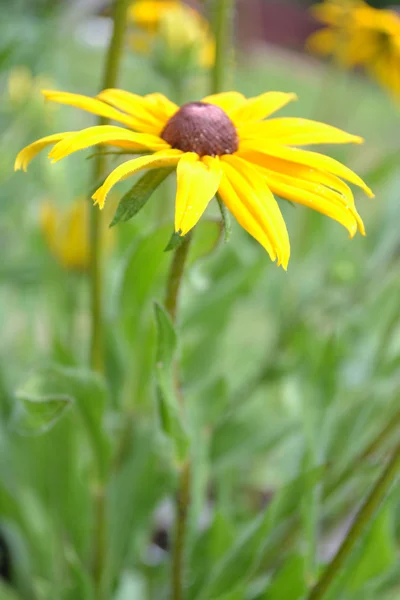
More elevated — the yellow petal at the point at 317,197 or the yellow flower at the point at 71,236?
the yellow petal at the point at 317,197

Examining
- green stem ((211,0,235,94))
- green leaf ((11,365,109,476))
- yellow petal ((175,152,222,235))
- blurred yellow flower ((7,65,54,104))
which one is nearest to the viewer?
yellow petal ((175,152,222,235))

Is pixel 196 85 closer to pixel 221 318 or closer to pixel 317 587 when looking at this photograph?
pixel 221 318

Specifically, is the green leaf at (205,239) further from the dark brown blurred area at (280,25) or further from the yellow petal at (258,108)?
the dark brown blurred area at (280,25)

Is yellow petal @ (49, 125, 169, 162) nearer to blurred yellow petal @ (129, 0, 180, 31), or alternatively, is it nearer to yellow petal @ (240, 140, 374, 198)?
yellow petal @ (240, 140, 374, 198)

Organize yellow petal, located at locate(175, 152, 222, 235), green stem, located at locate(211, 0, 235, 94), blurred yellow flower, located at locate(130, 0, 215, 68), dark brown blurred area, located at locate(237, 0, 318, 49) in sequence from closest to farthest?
yellow petal, located at locate(175, 152, 222, 235), green stem, located at locate(211, 0, 235, 94), blurred yellow flower, located at locate(130, 0, 215, 68), dark brown blurred area, located at locate(237, 0, 318, 49)

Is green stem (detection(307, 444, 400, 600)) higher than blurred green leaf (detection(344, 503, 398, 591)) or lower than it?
higher

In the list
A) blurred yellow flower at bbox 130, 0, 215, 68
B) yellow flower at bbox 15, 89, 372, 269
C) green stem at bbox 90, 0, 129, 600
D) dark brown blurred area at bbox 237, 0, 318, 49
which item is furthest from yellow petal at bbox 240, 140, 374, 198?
dark brown blurred area at bbox 237, 0, 318, 49

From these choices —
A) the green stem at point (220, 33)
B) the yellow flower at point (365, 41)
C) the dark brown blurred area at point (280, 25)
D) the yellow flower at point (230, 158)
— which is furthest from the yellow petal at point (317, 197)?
the dark brown blurred area at point (280, 25)
